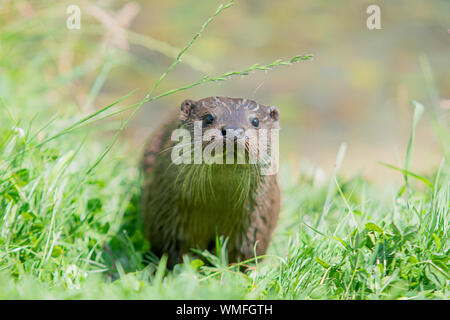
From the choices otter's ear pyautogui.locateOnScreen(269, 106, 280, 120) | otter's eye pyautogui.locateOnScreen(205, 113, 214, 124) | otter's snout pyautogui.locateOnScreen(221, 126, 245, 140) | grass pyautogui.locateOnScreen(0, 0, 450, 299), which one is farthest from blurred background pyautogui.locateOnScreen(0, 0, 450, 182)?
otter's snout pyautogui.locateOnScreen(221, 126, 245, 140)

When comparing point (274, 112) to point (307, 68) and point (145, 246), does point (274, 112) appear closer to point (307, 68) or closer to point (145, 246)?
point (145, 246)

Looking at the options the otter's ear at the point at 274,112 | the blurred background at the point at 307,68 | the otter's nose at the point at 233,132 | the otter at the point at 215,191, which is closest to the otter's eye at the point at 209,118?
the otter at the point at 215,191

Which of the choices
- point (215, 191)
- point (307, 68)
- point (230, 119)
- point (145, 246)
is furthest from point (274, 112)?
point (307, 68)

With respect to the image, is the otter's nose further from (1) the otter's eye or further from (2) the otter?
(1) the otter's eye

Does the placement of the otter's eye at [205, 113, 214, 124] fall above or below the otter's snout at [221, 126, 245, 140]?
above

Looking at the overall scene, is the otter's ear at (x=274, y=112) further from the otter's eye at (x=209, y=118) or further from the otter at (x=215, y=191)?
the otter's eye at (x=209, y=118)

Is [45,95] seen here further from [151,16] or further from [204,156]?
[151,16]
